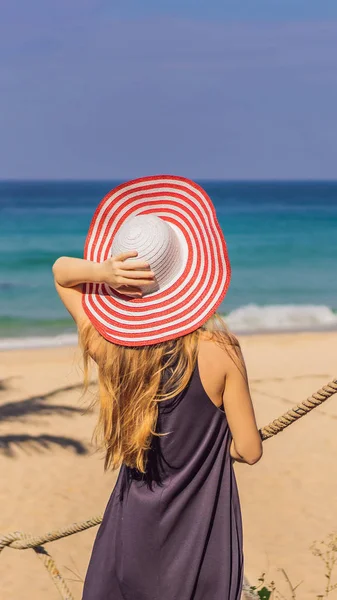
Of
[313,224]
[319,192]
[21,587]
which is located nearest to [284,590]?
[21,587]

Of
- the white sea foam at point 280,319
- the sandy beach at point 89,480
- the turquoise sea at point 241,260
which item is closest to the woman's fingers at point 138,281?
the sandy beach at point 89,480

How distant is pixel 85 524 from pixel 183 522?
1.10m

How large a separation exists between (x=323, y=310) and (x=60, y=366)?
870 centimetres

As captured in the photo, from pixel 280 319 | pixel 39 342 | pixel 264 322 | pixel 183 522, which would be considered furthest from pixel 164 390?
pixel 280 319

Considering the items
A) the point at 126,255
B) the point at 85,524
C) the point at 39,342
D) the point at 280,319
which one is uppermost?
the point at 126,255

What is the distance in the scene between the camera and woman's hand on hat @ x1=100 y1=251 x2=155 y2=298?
1952 mm

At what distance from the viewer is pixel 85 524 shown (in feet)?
10.7

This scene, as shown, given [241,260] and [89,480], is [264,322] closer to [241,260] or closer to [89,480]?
[89,480]

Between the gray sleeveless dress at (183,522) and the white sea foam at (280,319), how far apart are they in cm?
1306

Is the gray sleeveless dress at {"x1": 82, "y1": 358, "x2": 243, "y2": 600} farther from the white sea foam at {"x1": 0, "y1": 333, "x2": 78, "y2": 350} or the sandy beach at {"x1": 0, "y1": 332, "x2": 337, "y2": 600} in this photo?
the white sea foam at {"x1": 0, "y1": 333, "x2": 78, "y2": 350}

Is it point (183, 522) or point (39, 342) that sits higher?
point (183, 522)

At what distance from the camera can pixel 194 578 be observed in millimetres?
2250

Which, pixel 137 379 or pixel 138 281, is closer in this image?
pixel 138 281

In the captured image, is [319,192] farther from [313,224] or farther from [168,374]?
[168,374]
